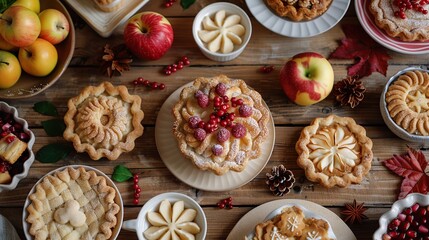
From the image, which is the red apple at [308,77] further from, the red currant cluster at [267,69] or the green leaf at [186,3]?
the green leaf at [186,3]

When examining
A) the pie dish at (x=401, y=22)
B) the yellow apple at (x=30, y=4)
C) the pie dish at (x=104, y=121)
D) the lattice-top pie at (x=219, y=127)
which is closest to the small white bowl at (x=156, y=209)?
the lattice-top pie at (x=219, y=127)

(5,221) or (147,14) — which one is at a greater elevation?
(147,14)

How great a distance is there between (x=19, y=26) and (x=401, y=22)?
155cm

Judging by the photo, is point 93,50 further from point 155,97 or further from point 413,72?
point 413,72

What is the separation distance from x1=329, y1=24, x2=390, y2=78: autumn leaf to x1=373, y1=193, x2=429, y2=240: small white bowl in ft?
1.87

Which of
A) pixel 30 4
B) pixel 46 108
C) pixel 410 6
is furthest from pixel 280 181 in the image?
pixel 30 4

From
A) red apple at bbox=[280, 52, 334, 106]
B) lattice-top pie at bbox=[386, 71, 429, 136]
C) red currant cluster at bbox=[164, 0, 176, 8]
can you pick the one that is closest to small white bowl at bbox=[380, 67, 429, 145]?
lattice-top pie at bbox=[386, 71, 429, 136]

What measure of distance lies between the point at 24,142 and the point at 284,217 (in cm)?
106

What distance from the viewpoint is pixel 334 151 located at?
220 cm

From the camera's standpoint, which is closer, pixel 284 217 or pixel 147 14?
pixel 284 217

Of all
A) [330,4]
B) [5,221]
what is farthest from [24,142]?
[330,4]

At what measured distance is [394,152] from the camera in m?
2.28

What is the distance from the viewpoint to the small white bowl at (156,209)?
207cm

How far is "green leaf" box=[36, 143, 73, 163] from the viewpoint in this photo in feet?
7.42
